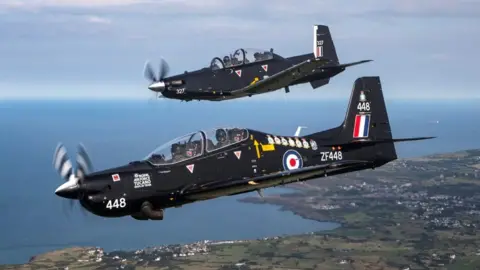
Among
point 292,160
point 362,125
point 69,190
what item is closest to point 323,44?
point 362,125

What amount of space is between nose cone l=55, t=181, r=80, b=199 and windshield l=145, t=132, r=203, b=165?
7.88ft

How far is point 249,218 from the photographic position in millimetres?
126750

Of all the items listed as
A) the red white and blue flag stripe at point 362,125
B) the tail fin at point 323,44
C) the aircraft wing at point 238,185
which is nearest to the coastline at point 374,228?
the tail fin at point 323,44

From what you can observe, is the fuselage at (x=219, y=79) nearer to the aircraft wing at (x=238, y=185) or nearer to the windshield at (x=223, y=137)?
the windshield at (x=223, y=137)

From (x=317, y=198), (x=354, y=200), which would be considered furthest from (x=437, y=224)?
(x=317, y=198)

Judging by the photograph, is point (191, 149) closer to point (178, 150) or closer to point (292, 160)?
point (178, 150)

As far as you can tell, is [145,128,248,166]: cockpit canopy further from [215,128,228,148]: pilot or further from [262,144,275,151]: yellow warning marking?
[262,144,275,151]: yellow warning marking

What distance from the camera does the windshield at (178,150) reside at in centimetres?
1773

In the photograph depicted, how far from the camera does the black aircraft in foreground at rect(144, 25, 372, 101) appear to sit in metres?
27.0

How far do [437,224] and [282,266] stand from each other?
4383cm

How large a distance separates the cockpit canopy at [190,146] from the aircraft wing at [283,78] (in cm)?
881

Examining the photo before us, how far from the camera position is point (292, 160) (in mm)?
20594

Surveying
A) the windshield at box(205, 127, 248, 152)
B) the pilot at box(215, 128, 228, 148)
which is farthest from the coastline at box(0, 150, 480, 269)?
the pilot at box(215, 128, 228, 148)

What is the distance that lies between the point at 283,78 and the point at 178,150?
38.1 ft
